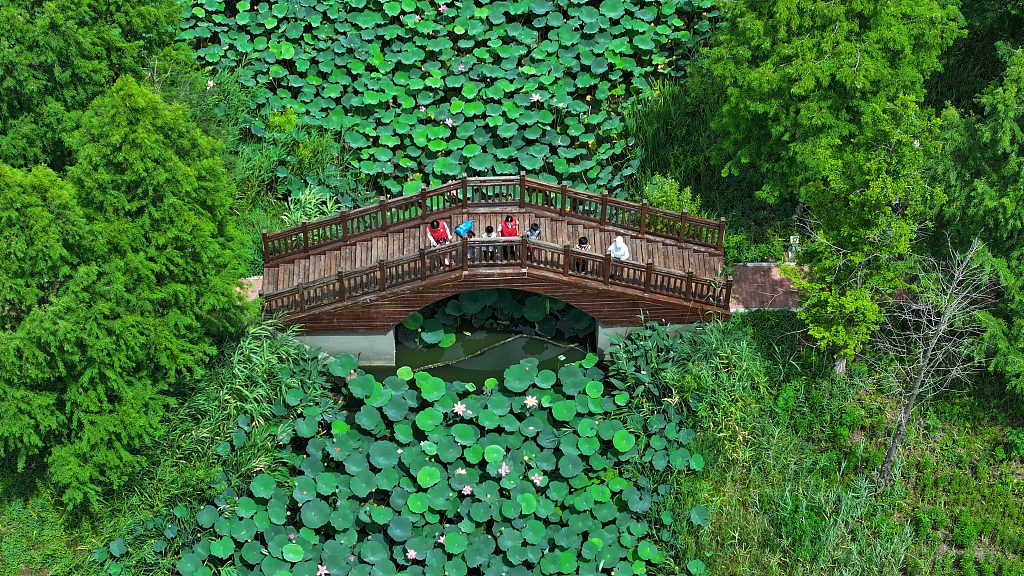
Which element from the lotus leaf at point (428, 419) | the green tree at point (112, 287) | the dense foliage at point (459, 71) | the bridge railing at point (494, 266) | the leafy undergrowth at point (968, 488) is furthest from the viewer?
the dense foliage at point (459, 71)

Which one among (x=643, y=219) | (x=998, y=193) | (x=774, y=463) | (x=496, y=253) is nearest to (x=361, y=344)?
(x=496, y=253)

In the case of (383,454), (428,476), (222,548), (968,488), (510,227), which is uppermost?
(510,227)

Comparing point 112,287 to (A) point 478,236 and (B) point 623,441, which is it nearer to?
(A) point 478,236

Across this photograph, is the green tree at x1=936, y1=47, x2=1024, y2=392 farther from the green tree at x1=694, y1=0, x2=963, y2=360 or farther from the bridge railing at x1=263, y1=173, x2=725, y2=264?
the bridge railing at x1=263, y1=173, x2=725, y2=264

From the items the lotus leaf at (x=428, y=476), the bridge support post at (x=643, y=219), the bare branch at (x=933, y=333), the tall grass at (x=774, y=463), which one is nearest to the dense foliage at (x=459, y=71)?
the bridge support post at (x=643, y=219)

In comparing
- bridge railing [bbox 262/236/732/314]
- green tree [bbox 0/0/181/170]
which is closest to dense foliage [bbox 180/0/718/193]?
bridge railing [bbox 262/236/732/314]

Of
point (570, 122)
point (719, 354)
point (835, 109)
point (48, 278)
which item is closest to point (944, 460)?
point (719, 354)

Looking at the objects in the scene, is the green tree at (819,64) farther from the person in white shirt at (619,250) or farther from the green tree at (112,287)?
the green tree at (112,287)
